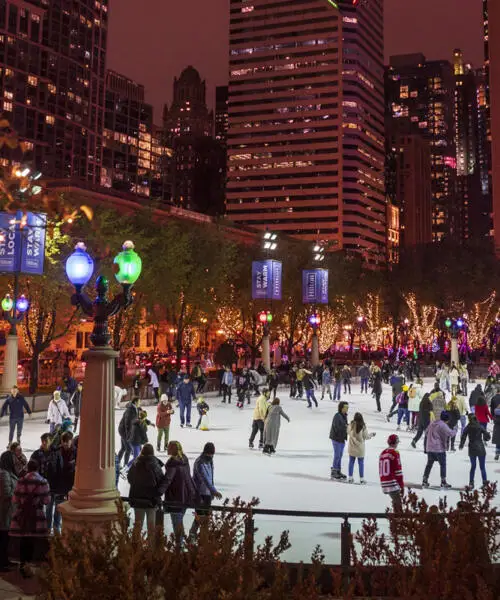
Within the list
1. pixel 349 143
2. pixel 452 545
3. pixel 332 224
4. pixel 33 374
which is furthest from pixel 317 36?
pixel 452 545

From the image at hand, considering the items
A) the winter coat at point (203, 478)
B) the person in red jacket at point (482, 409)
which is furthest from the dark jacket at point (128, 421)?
the person in red jacket at point (482, 409)

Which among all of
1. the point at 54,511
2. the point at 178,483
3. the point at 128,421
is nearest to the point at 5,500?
the point at 54,511

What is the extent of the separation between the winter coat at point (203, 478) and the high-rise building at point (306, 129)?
171082 mm

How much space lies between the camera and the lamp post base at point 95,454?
8.13m

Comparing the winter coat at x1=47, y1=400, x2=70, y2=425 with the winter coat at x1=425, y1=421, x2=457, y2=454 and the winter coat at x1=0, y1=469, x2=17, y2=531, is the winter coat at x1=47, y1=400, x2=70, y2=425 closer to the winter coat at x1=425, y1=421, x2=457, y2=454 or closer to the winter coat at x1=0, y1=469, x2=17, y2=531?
the winter coat at x1=0, y1=469, x2=17, y2=531

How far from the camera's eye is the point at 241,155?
191375 millimetres

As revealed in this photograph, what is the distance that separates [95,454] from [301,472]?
7.45 m

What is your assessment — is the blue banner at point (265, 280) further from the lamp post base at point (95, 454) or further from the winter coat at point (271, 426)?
the lamp post base at point (95, 454)

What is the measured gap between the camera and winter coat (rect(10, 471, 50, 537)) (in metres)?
Answer: 8.43

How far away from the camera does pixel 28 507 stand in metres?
8.45

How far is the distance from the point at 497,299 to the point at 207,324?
31.4 m

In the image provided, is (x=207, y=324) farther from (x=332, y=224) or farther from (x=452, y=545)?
(x=332, y=224)

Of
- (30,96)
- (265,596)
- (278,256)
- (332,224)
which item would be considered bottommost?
(265,596)

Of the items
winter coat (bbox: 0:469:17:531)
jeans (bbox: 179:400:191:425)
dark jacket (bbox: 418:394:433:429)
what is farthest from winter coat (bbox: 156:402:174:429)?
winter coat (bbox: 0:469:17:531)
